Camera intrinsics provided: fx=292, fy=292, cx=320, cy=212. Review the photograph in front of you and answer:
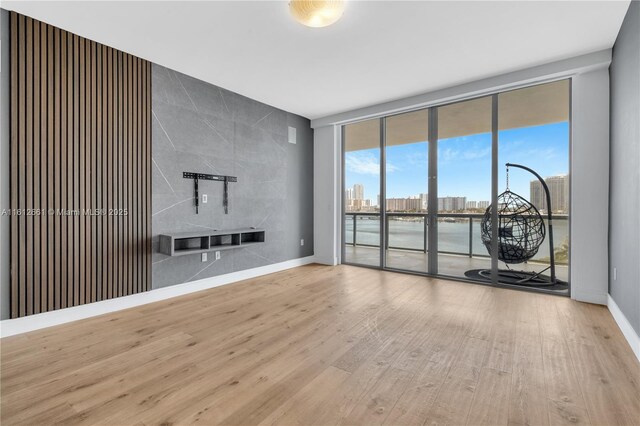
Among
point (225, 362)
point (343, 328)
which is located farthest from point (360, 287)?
point (225, 362)

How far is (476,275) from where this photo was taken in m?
4.47

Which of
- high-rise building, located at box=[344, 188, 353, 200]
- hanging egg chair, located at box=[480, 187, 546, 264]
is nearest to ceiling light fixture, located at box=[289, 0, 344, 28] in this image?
hanging egg chair, located at box=[480, 187, 546, 264]

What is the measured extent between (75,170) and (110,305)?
145 centimetres

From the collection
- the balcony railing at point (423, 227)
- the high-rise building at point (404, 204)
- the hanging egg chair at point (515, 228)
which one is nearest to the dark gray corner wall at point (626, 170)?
the hanging egg chair at point (515, 228)

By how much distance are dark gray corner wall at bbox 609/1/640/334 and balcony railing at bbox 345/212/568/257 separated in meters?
0.95

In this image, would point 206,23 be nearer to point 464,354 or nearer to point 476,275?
point 464,354

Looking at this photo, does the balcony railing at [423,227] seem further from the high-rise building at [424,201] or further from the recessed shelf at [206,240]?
the recessed shelf at [206,240]

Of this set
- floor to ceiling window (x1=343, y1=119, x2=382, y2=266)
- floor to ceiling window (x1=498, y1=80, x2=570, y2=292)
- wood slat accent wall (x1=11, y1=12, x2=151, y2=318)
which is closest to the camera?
wood slat accent wall (x1=11, y1=12, x2=151, y2=318)

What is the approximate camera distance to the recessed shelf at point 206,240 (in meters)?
3.46

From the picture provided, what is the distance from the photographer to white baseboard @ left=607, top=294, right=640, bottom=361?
2.21m

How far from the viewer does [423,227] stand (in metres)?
4.84

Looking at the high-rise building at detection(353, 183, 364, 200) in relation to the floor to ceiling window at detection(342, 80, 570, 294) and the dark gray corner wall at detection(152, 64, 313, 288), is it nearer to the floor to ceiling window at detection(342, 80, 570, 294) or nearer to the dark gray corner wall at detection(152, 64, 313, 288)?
the floor to ceiling window at detection(342, 80, 570, 294)

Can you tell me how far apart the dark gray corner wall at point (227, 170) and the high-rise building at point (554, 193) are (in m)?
3.67

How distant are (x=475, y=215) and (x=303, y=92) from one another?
3.15m
